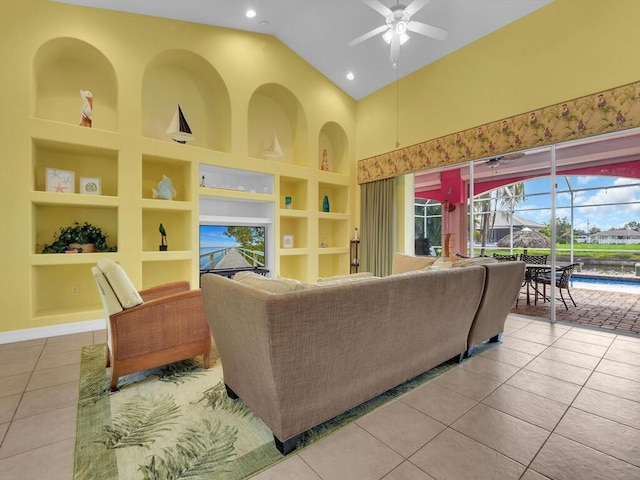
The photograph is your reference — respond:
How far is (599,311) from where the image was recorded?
455cm

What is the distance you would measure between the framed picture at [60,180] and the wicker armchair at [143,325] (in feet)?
7.38

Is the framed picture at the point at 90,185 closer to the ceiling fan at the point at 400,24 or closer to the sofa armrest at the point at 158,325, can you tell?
the sofa armrest at the point at 158,325

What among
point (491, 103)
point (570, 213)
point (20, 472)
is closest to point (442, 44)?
point (491, 103)

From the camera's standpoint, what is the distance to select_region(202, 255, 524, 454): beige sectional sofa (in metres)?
1.45

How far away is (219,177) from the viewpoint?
199 inches

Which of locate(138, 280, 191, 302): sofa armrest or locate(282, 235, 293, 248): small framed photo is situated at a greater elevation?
locate(282, 235, 293, 248): small framed photo

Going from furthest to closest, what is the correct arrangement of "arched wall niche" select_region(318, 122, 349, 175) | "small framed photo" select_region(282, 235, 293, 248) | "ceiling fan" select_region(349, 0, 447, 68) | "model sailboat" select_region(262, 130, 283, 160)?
1. "arched wall niche" select_region(318, 122, 349, 175)
2. "small framed photo" select_region(282, 235, 293, 248)
3. "model sailboat" select_region(262, 130, 283, 160)
4. "ceiling fan" select_region(349, 0, 447, 68)

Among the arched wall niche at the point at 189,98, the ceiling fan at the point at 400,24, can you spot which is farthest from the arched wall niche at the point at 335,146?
the ceiling fan at the point at 400,24

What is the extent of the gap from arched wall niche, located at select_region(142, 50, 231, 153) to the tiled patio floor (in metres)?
5.62

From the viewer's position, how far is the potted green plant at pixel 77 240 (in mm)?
3662

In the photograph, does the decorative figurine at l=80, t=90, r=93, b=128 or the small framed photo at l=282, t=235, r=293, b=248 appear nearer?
the decorative figurine at l=80, t=90, r=93, b=128

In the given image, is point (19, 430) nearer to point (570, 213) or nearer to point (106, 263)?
point (106, 263)

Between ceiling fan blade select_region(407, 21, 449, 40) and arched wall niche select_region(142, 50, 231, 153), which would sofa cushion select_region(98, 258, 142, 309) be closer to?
arched wall niche select_region(142, 50, 231, 153)

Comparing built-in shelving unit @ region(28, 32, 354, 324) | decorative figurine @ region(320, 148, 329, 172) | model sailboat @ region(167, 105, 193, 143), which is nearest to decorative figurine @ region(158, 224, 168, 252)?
built-in shelving unit @ region(28, 32, 354, 324)
